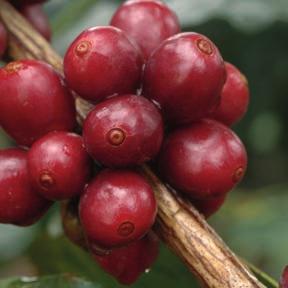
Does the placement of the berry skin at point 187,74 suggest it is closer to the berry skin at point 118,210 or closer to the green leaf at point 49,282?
the berry skin at point 118,210

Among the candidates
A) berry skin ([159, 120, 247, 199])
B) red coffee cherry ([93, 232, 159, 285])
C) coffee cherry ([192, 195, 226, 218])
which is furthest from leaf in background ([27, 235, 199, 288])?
berry skin ([159, 120, 247, 199])

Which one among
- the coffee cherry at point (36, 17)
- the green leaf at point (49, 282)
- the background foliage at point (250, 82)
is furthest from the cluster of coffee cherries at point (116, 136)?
the background foliage at point (250, 82)

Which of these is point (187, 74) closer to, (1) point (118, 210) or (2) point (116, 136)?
(2) point (116, 136)

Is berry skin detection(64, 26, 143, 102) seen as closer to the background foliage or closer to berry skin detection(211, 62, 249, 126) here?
berry skin detection(211, 62, 249, 126)

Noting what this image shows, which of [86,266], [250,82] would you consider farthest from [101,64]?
[250,82]

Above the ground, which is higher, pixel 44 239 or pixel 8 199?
pixel 8 199

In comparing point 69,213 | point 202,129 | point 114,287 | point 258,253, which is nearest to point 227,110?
point 202,129

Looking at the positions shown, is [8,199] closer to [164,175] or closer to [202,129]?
[164,175]
